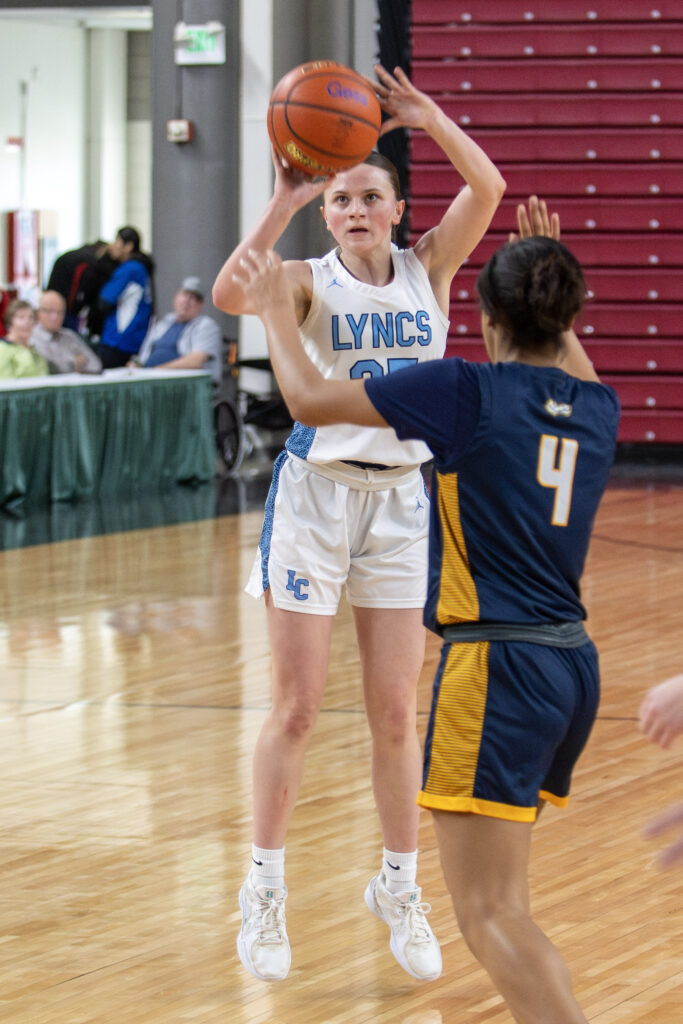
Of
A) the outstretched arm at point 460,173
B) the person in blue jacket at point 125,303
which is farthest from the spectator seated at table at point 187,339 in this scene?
the outstretched arm at point 460,173

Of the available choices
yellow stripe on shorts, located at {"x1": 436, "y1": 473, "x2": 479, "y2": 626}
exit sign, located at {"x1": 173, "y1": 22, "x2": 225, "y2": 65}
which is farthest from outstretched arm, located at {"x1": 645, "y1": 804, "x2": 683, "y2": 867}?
exit sign, located at {"x1": 173, "y1": 22, "x2": 225, "y2": 65}

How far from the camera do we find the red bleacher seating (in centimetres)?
1260

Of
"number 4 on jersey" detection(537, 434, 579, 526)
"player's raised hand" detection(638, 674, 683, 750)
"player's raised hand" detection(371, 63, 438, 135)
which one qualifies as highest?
"player's raised hand" detection(371, 63, 438, 135)

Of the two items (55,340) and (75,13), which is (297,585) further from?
(75,13)

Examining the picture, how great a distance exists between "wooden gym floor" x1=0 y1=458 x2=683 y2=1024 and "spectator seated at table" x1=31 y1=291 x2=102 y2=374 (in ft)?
13.4

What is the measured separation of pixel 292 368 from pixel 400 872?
1.21m

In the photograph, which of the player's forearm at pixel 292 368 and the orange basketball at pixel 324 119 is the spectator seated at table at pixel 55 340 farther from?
the player's forearm at pixel 292 368

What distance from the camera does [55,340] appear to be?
35.0ft

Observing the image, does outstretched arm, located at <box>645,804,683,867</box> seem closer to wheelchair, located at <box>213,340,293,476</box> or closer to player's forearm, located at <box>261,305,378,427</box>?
player's forearm, located at <box>261,305,378,427</box>

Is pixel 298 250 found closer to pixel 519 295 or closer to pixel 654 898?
pixel 654 898

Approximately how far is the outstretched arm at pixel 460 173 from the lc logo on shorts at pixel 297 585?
617 mm

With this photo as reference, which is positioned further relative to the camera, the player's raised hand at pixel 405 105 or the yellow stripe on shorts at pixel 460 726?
the player's raised hand at pixel 405 105

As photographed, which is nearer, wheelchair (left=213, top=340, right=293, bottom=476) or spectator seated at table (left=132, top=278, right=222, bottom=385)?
spectator seated at table (left=132, top=278, right=222, bottom=385)

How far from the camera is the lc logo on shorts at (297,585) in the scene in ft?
9.89
